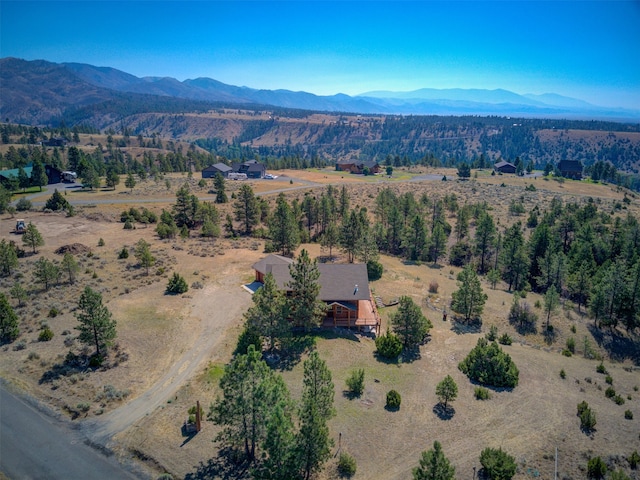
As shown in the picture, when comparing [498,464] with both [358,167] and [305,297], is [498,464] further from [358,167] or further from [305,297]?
[358,167]

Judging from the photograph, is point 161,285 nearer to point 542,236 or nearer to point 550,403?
point 550,403

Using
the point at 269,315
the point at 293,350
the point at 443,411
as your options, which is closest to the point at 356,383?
the point at 443,411

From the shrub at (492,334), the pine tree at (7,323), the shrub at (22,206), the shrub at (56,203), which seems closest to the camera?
the pine tree at (7,323)

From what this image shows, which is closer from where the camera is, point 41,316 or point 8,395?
point 8,395

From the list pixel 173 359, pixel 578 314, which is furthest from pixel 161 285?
pixel 578 314

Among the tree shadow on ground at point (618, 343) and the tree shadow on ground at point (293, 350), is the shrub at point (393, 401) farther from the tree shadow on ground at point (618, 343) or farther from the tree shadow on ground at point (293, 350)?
the tree shadow on ground at point (618, 343)

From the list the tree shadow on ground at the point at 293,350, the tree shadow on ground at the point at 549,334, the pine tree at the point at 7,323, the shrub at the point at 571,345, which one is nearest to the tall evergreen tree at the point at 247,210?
the tree shadow on ground at the point at 293,350
